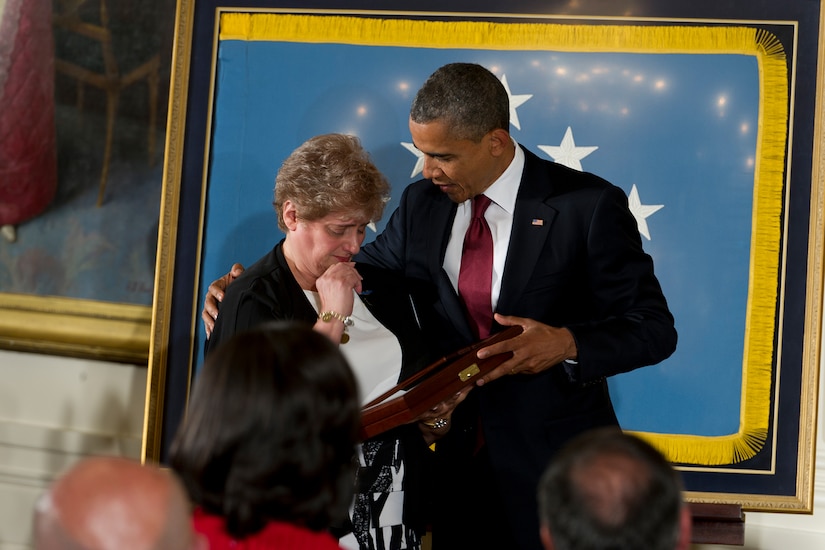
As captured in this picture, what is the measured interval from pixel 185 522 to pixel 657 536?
733 mm

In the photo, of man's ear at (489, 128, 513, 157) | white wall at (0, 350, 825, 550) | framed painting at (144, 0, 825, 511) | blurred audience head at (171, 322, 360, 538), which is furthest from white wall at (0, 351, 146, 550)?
blurred audience head at (171, 322, 360, 538)

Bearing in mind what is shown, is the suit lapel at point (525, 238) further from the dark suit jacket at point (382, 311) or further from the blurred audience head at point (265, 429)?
the blurred audience head at point (265, 429)

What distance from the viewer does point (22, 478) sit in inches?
180

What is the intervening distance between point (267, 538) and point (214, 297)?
2.14 meters

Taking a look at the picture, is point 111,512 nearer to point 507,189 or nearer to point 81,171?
point 507,189

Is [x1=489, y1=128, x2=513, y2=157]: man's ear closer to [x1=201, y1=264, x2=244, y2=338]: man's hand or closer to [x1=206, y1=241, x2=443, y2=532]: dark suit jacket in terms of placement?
[x1=206, y1=241, x2=443, y2=532]: dark suit jacket

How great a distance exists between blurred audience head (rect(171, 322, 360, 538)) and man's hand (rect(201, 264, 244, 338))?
1863mm

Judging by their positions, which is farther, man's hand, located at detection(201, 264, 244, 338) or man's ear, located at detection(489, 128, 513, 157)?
man's hand, located at detection(201, 264, 244, 338)

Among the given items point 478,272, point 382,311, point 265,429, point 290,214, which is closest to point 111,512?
point 265,429

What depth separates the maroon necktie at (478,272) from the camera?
3.79 metres

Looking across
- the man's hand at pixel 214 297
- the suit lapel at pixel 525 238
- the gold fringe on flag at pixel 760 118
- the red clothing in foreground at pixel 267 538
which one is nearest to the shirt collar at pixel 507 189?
the suit lapel at pixel 525 238

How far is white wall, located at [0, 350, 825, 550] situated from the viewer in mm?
4551

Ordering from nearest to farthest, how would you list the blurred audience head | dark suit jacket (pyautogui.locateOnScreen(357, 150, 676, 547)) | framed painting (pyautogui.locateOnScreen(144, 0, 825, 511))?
the blurred audience head < dark suit jacket (pyautogui.locateOnScreen(357, 150, 676, 547)) < framed painting (pyautogui.locateOnScreen(144, 0, 825, 511))

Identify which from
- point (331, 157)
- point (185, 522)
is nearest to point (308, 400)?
point (185, 522)
